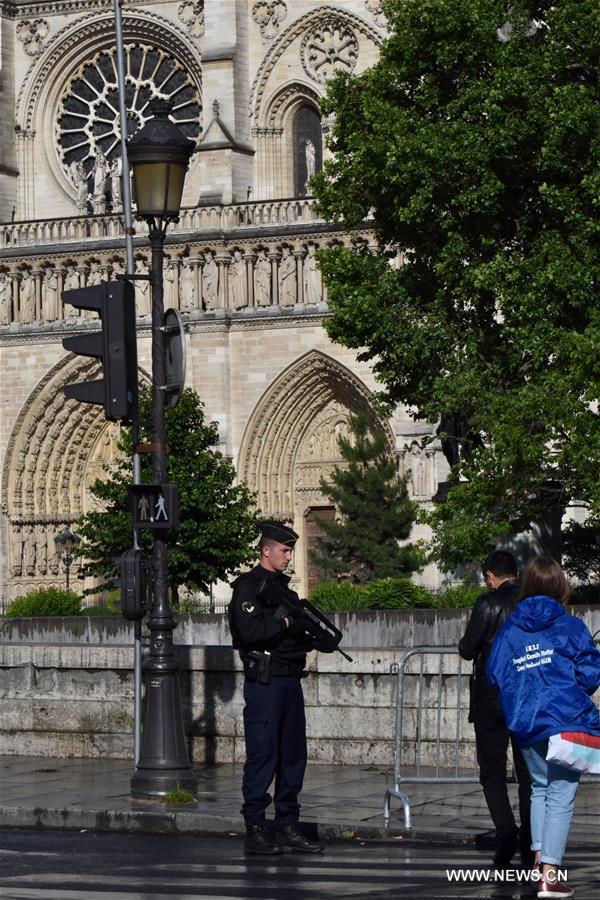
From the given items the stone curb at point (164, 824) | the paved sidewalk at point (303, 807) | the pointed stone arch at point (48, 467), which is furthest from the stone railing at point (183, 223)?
the stone curb at point (164, 824)

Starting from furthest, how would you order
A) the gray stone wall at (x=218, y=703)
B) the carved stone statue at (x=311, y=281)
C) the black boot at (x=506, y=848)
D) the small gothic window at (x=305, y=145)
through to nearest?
1. the small gothic window at (x=305, y=145)
2. the carved stone statue at (x=311, y=281)
3. the gray stone wall at (x=218, y=703)
4. the black boot at (x=506, y=848)

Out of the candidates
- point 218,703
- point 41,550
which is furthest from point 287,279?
point 218,703

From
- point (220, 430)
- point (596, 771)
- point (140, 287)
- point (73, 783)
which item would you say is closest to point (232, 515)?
point (220, 430)

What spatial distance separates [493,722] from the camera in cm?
1212

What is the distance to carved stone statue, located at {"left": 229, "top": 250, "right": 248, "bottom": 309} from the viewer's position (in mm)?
46188

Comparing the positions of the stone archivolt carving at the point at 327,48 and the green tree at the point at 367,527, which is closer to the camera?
the green tree at the point at 367,527

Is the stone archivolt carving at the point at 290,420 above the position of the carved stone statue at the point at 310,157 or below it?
below

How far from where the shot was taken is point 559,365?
2806 centimetres

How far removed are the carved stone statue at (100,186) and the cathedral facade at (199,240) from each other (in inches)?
1.9

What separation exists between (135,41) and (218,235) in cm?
601

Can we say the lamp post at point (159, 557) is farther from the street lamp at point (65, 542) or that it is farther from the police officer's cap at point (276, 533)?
the street lamp at point (65, 542)

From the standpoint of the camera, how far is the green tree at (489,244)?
2728 cm

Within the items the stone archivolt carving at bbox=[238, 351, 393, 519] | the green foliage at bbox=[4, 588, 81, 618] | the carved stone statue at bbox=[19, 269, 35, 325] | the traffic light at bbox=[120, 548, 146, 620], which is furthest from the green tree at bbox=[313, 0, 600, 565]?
the carved stone statue at bbox=[19, 269, 35, 325]

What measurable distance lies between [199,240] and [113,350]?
3148cm
